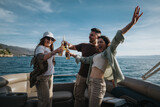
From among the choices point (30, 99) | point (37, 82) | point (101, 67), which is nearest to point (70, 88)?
point (30, 99)

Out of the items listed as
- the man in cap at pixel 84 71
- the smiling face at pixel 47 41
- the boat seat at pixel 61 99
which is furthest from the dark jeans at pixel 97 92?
the boat seat at pixel 61 99

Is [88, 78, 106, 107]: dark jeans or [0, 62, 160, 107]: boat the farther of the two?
[0, 62, 160, 107]: boat

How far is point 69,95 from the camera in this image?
12.0 ft

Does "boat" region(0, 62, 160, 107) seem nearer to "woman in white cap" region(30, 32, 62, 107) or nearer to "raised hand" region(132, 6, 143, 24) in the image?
"woman in white cap" region(30, 32, 62, 107)

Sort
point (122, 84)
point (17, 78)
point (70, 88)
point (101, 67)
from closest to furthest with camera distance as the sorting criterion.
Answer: point (101, 67) < point (17, 78) < point (122, 84) < point (70, 88)

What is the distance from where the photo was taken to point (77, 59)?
230 centimetres

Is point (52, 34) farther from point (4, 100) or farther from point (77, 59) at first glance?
point (4, 100)

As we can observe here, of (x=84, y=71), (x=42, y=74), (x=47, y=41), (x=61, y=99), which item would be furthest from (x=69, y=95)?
(x=47, y=41)

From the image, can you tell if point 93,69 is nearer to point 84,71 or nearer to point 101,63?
point 101,63

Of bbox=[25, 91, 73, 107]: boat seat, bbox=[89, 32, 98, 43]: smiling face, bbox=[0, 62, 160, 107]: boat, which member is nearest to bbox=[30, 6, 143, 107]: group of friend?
bbox=[89, 32, 98, 43]: smiling face

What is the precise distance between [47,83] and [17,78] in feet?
6.81

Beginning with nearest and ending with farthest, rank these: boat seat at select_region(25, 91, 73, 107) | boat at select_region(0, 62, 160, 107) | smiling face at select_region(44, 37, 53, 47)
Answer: smiling face at select_region(44, 37, 53, 47), boat at select_region(0, 62, 160, 107), boat seat at select_region(25, 91, 73, 107)

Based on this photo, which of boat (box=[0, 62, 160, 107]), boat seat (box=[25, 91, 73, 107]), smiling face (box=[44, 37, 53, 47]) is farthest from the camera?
boat seat (box=[25, 91, 73, 107])

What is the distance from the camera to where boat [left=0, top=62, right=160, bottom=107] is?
2.42 meters
